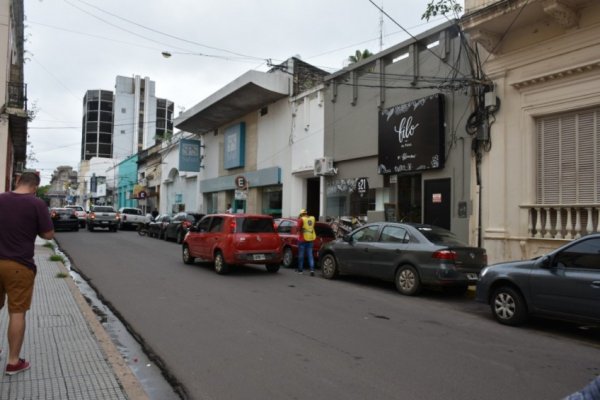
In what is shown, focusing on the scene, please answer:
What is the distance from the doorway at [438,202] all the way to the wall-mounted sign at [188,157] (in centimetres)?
2187

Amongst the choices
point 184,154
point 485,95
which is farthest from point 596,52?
point 184,154

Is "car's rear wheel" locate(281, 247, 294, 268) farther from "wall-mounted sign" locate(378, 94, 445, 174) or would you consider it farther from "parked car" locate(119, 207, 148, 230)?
"parked car" locate(119, 207, 148, 230)

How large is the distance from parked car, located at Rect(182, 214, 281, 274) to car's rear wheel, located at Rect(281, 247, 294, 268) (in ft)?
4.84

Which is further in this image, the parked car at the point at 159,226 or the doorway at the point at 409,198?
the parked car at the point at 159,226

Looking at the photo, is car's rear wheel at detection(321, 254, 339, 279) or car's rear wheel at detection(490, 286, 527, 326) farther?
car's rear wheel at detection(321, 254, 339, 279)

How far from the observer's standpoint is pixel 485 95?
13.1 m

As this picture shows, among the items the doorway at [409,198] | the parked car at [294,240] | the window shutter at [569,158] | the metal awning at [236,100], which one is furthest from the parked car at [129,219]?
the window shutter at [569,158]

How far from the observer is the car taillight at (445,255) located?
9516 millimetres

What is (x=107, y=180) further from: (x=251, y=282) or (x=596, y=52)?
(x=596, y=52)

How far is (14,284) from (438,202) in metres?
12.5

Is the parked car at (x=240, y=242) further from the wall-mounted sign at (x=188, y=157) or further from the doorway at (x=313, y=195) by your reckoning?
the wall-mounted sign at (x=188, y=157)

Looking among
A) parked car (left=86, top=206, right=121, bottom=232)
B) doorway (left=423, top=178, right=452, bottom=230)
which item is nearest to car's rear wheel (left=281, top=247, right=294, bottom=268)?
doorway (left=423, top=178, right=452, bottom=230)

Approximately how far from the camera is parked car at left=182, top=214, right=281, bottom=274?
12.3 meters

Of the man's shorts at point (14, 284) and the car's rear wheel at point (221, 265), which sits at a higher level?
the man's shorts at point (14, 284)
